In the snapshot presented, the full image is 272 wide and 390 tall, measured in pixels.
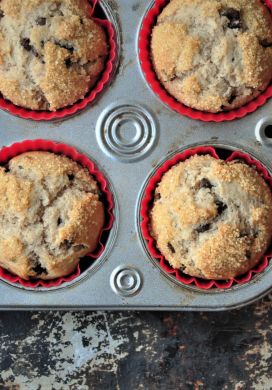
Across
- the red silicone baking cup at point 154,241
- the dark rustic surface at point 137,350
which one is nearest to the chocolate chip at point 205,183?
the red silicone baking cup at point 154,241

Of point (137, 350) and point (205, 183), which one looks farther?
point (137, 350)

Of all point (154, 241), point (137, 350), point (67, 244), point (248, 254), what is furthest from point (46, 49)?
point (137, 350)

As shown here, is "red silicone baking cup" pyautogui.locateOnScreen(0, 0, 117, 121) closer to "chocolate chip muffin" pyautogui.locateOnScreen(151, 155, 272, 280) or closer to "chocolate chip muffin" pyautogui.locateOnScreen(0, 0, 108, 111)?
"chocolate chip muffin" pyautogui.locateOnScreen(0, 0, 108, 111)

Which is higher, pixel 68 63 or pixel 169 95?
pixel 68 63

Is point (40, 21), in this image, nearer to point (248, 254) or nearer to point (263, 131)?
point (263, 131)

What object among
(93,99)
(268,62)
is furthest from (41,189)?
(268,62)

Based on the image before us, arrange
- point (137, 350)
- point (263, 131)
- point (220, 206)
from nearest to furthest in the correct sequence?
point (220, 206), point (263, 131), point (137, 350)

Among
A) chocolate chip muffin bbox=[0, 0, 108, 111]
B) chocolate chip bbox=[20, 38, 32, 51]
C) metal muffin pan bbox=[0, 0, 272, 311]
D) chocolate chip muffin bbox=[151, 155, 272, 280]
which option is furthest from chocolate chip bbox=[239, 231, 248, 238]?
chocolate chip bbox=[20, 38, 32, 51]
